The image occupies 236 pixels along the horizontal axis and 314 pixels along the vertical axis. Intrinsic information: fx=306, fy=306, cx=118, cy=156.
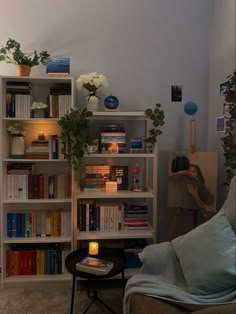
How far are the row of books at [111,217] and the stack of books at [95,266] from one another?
52 centimetres

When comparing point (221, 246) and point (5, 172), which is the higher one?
point (5, 172)

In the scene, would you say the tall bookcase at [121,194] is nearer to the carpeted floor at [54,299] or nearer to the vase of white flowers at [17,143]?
the carpeted floor at [54,299]

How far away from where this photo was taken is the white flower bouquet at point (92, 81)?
2.57 metres

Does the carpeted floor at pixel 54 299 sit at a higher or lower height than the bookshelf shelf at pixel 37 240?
lower

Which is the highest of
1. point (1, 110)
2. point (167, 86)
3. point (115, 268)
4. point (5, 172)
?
point (167, 86)

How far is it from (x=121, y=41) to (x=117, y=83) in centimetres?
39

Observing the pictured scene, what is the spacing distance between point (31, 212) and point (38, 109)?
903 mm

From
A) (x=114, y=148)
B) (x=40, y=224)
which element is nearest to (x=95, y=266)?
(x=40, y=224)

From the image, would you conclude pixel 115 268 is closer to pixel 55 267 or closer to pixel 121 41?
pixel 55 267

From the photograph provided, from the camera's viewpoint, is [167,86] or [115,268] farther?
[167,86]

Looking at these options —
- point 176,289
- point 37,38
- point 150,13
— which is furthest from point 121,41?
point 176,289

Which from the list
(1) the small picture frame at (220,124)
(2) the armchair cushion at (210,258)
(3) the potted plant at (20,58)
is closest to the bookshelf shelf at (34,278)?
(2) the armchair cushion at (210,258)

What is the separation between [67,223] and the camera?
2680 millimetres

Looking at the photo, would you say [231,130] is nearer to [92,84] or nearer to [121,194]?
[121,194]
